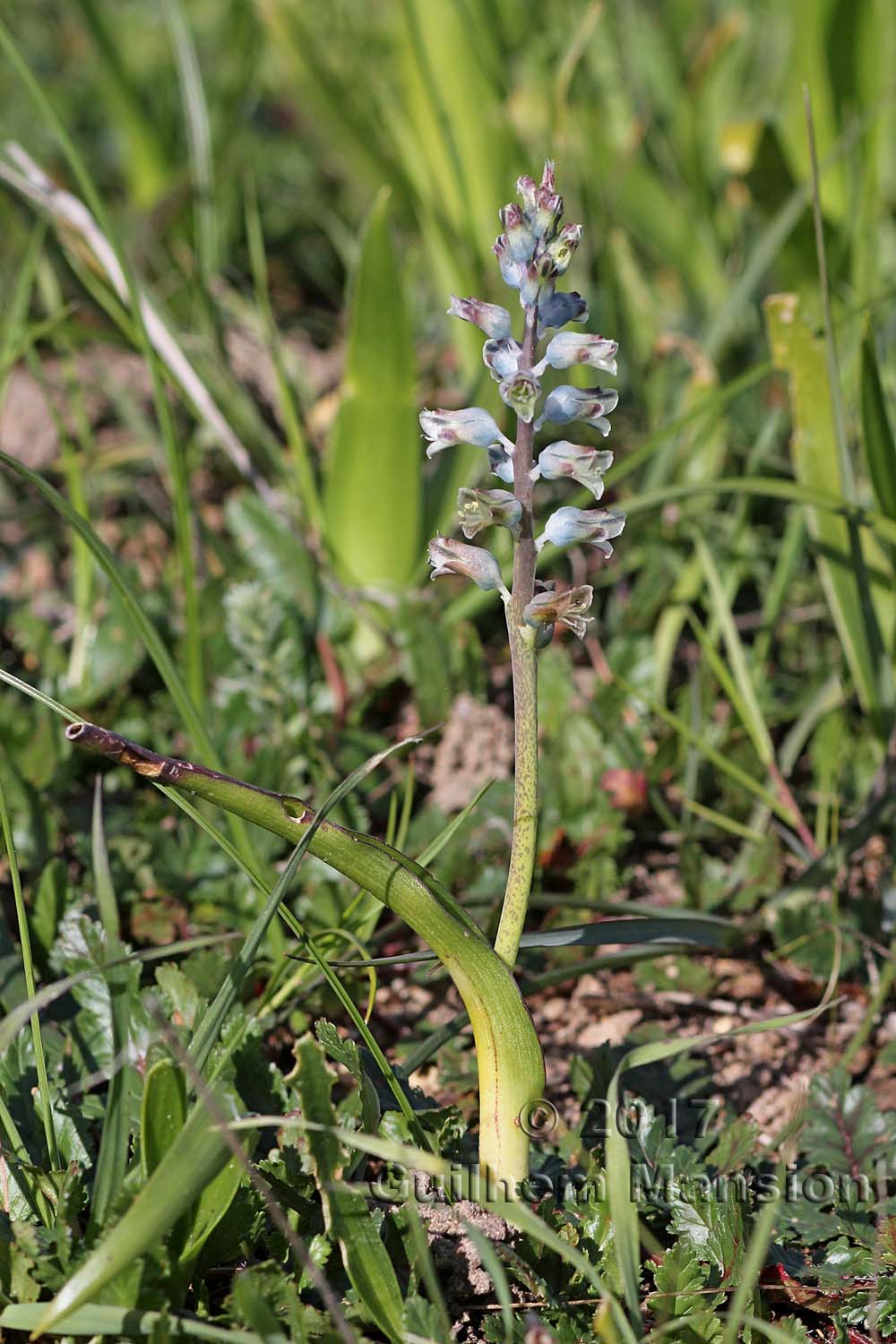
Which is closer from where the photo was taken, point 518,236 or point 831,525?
point 518,236

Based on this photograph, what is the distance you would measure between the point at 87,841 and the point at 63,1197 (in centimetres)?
68

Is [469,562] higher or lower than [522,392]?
lower

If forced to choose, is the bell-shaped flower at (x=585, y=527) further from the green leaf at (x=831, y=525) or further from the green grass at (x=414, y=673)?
the green leaf at (x=831, y=525)

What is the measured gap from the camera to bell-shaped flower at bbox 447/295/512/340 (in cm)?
101

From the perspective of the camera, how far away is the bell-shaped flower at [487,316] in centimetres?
101

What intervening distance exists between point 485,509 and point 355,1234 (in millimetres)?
646

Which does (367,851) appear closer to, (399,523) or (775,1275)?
(775,1275)

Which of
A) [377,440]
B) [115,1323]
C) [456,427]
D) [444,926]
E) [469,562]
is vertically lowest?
[115,1323]

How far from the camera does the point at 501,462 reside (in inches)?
41.3

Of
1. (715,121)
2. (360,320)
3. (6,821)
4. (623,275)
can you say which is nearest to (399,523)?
(360,320)

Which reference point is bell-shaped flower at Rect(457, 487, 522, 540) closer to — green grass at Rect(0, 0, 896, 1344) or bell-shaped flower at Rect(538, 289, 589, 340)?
bell-shaped flower at Rect(538, 289, 589, 340)

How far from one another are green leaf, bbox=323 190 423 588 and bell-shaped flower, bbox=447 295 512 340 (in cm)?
105

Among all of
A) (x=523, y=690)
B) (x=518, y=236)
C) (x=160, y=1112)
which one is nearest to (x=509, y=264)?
(x=518, y=236)

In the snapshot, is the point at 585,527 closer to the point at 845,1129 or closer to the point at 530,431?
the point at 530,431
